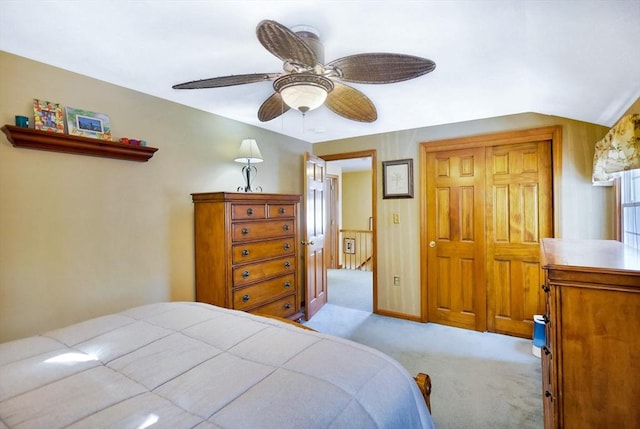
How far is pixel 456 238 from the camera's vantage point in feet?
11.3

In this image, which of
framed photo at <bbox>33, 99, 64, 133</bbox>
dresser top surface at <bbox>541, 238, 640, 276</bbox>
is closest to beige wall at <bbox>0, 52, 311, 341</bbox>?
framed photo at <bbox>33, 99, 64, 133</bbox>

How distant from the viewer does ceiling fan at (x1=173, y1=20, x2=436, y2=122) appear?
1.27 metres

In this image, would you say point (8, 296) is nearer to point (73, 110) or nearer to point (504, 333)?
point (73, 110)

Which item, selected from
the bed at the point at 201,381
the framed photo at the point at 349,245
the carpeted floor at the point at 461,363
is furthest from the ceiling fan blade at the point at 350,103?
the framed photo at the point at 349,245

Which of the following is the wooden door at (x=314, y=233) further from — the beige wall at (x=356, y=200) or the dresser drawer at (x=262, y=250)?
the beige wall at (x=356, y=200)

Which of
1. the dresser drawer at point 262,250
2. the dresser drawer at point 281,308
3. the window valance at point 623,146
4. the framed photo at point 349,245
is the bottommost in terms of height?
the dresser drawer at point 281,308

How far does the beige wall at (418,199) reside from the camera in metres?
2.76

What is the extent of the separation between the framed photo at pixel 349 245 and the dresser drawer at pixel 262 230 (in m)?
4.21

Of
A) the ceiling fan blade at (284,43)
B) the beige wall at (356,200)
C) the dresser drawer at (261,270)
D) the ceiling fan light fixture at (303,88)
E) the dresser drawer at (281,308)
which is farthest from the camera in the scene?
the beige wall at (356,200)

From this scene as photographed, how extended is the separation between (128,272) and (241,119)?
6.00 ft

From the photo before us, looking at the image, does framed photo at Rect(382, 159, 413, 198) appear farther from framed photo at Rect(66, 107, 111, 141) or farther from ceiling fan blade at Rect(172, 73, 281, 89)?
framed photo at Rect(66, 107, 111, 141)

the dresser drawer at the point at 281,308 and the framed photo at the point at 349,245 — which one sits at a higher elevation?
the framed photo at the point at 349,245

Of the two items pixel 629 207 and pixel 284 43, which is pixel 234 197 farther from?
pixel 629 207

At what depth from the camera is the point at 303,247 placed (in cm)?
395
